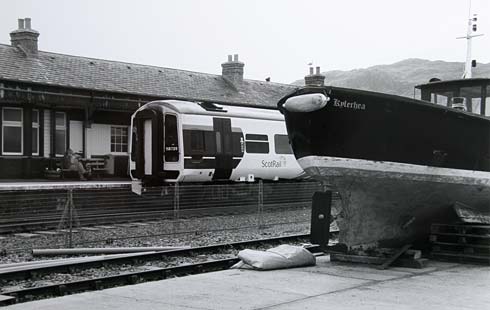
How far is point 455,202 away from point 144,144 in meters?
11.0

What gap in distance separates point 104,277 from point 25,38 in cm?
1617

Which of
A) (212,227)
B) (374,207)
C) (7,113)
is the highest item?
(7,113)

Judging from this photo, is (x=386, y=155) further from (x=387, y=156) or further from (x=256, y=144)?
(x=256, y=144)

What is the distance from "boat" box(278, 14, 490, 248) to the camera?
845cm

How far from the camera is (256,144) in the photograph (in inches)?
781

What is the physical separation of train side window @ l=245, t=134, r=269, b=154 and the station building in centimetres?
468

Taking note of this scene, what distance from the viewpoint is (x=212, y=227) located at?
1448cm

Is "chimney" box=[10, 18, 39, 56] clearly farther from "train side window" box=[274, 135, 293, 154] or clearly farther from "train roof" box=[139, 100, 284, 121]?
"train side window" box=[274, 135, 293, 154]

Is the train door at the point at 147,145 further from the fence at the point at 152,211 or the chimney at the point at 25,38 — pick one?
the chimney at the point at 25,38

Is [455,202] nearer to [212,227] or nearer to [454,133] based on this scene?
[454,133]

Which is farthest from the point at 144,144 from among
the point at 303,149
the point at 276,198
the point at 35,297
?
the point at 35,297

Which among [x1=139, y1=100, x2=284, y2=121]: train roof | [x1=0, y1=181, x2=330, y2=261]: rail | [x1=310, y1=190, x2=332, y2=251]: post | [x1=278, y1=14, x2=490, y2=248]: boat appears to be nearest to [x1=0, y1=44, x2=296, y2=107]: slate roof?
[x1=139, y1=100, x2=284, y2=121]: train roof

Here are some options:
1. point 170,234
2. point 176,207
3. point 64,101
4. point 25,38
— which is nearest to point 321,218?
point 170,234

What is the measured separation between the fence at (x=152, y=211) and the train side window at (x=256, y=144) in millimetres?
1151
